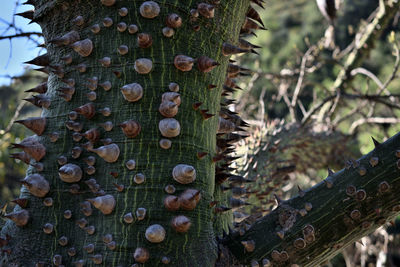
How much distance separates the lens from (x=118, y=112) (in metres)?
1.05

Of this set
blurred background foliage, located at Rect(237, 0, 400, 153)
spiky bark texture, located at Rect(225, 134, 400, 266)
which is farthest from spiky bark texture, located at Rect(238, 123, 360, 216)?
blurred background foliage, located at Rect(237, 0, 400, 153)

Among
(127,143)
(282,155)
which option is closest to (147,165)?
(127,143)

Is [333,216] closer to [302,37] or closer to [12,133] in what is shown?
[12,133]

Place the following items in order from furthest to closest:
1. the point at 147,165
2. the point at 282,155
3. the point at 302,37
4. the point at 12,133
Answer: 1. the point at 302,37
2. the point at 12,133
3. the point at 282,155
4. the point at 147,165

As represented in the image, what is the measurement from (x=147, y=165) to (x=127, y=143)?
0.24 feet

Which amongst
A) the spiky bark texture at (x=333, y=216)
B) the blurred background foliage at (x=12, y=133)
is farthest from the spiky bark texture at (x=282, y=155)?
the blurred background foliage at (x=12, y=133)

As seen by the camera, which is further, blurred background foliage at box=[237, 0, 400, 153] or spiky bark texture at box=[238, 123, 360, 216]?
blurred background foliage at box=[237, 0, 400, 153]

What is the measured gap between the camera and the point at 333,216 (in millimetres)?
1072

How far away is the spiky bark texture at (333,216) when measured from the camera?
107 cm

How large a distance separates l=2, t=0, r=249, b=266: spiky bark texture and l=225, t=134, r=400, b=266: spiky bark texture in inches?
5.9

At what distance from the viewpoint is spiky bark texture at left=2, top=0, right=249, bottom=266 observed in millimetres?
995

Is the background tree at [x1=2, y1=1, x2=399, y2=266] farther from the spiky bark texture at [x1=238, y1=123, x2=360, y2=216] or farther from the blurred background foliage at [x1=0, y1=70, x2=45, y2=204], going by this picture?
the spiky bark texture at [x1=238, y1=123, x2=360, y2=216]

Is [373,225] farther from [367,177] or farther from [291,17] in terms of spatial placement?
[291,17]

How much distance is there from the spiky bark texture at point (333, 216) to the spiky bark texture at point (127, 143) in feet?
0.49
